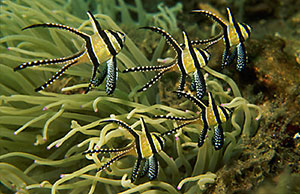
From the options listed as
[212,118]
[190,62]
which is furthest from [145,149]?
[190,62]

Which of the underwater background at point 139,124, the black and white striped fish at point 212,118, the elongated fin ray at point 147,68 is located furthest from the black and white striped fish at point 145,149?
the elongated fin ray at point 147,68

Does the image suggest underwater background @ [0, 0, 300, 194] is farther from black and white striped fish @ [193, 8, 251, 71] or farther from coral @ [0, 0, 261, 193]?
black and white striped fish @ [193, 8, 251, 71]

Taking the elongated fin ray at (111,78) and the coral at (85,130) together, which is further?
the coral at (85,130)

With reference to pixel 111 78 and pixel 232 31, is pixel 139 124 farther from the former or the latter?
pixel 232 31

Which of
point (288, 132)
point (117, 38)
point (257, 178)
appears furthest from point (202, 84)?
point (288, 132)

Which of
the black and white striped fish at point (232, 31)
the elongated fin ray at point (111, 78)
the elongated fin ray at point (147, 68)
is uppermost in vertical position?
the black and white striped fish at point (232, 31)

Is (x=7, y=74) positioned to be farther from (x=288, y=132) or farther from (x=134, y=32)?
(x=288, y=132)

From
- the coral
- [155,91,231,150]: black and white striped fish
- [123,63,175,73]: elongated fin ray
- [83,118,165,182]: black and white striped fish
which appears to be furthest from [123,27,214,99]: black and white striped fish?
the coral

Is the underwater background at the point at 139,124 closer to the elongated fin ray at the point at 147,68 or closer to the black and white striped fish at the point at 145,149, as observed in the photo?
the black and white striped fish at the point at 145,149

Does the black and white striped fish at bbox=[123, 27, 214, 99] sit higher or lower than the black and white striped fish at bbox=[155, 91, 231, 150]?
higher
